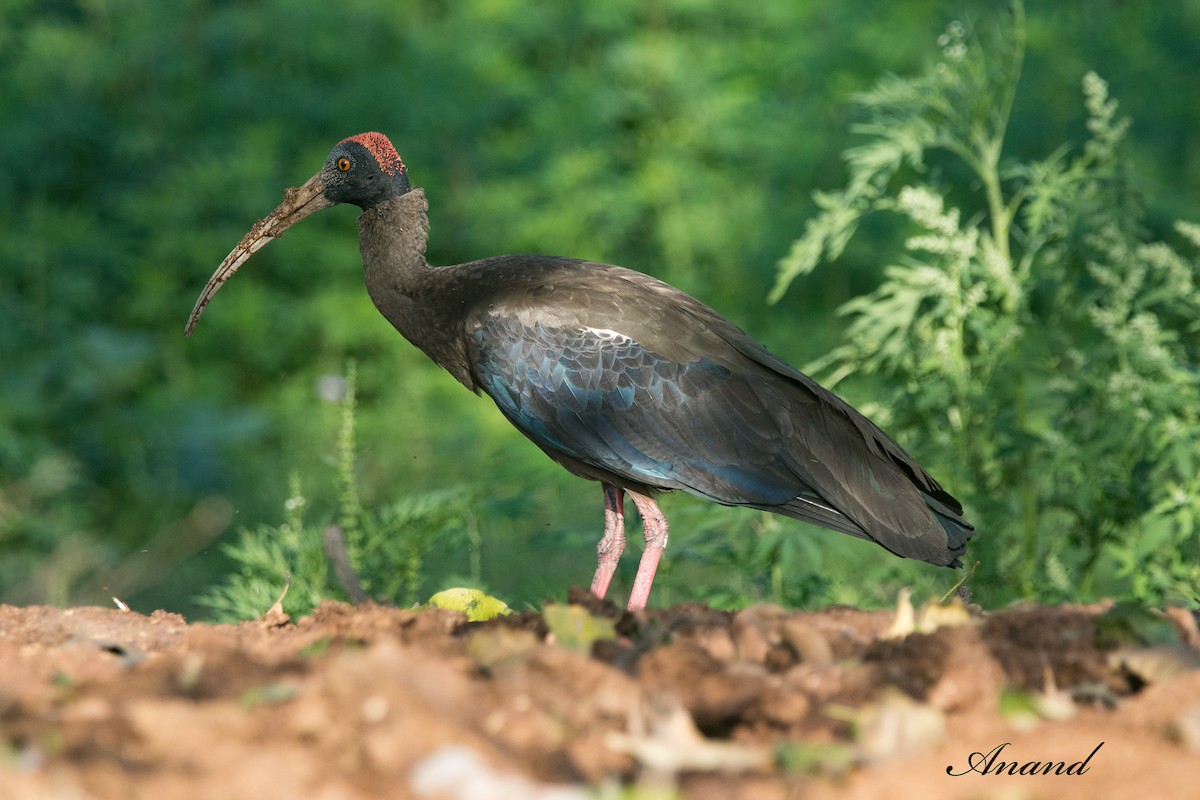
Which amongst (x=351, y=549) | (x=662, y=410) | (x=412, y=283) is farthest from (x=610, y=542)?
(x=412, y=283)

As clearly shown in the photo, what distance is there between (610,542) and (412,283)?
4.12 feet

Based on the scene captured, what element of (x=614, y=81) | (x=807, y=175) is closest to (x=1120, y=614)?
(x=807, y=175)

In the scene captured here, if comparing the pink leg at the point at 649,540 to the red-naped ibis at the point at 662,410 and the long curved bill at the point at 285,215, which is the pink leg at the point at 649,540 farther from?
the long curved bill at the point at 285,215

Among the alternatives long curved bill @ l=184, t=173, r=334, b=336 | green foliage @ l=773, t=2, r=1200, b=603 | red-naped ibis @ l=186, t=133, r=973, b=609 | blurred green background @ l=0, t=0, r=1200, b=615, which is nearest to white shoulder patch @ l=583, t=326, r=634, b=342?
red-naped ibis @ l=186, t=133, r=973, b=609

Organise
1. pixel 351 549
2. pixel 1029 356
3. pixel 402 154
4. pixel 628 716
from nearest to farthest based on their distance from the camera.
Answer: pixel 628 716, pixel 351 549, pixel 1029 356, pixel 402 154

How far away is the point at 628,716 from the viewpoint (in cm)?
238

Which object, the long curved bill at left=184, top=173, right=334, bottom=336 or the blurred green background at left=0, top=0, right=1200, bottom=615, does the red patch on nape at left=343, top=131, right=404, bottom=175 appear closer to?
the long curved bill at left=184, top=173, right=334, bottom=336

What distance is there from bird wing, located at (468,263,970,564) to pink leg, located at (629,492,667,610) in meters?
0.09

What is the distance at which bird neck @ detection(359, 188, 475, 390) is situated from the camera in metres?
5.41

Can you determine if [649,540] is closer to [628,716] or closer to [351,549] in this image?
[351,549]

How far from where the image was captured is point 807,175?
40.3 feet

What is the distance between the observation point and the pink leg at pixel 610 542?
5203 mm

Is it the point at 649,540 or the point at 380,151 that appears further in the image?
the point at 380,151

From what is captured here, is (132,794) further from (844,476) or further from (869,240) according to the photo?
(869,240)
